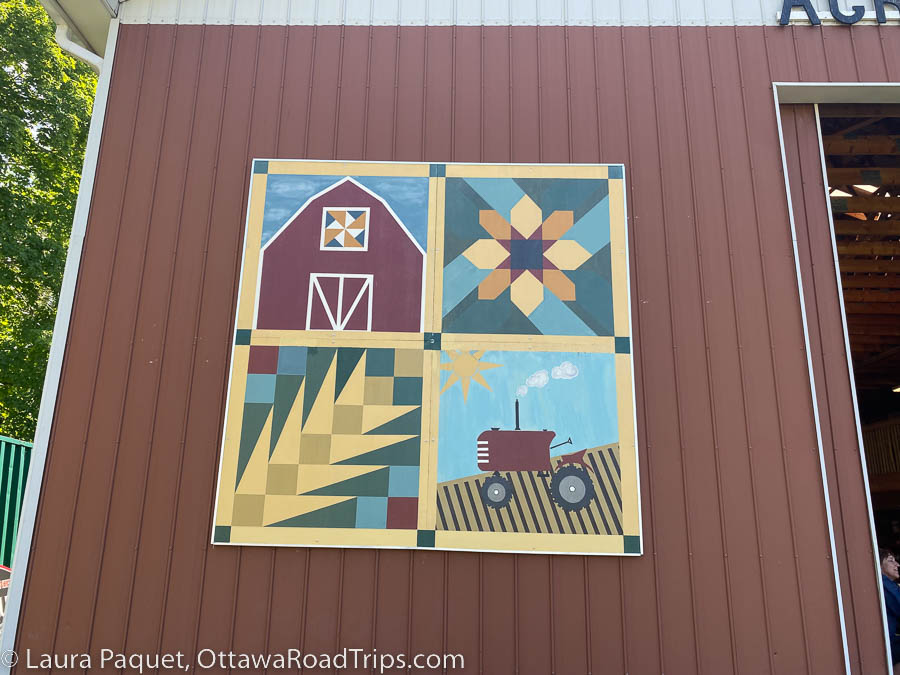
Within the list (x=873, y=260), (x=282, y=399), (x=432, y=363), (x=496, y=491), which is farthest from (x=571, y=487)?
(x=873, y=260)

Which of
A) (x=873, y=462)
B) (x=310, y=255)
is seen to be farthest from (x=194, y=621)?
(x=873, y=462)

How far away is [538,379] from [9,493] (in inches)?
198

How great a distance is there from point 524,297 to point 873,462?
1479 centimetres

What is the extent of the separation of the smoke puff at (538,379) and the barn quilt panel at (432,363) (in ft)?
0.05

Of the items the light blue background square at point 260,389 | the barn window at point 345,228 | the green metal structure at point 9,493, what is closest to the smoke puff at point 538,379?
the barn window at point 345,228

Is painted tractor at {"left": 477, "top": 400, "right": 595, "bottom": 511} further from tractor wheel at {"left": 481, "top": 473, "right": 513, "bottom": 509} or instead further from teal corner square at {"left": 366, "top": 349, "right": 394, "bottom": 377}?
teal corner square at {"left": 366, "top": 349, "right": 394, "bottom": 377}

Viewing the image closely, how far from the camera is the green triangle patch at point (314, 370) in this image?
436 cm

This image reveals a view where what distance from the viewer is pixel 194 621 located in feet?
13.5

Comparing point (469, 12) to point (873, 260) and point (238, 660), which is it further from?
point (873, 260)

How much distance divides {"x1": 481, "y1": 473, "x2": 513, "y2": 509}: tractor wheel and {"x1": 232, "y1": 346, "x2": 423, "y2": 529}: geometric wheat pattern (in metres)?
0.47

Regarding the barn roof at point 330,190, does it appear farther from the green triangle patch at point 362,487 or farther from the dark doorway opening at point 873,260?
the dark doorway opening at point 873,260

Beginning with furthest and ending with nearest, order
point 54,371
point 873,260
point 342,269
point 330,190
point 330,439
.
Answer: point 873,260 < point 330,190 < point 342,269 < point 54,371 < point 330,439

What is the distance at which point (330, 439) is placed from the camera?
4.29 m

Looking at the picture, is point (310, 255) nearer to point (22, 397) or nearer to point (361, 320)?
point (361, 320)
